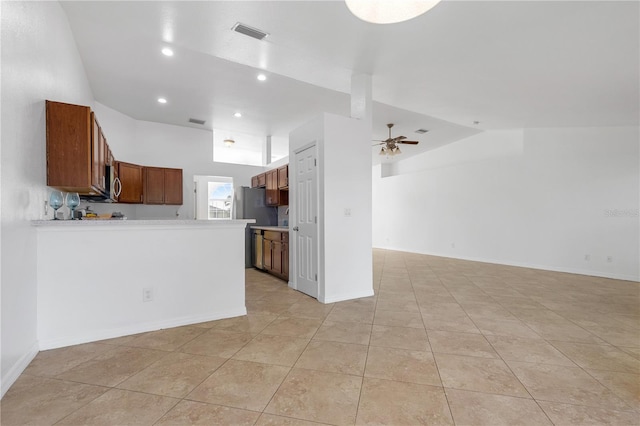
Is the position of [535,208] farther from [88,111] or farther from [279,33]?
[88,111]

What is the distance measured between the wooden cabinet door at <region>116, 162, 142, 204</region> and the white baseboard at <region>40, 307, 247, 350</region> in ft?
11.7

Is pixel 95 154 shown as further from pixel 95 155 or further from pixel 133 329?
pixel 133 329

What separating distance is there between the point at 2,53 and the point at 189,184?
4.88 m

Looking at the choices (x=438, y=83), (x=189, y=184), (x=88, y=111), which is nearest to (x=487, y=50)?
(x=438, y=83)

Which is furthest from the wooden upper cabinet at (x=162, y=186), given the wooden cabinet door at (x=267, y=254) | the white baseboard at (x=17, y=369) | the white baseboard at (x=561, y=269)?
the white baseboard at (x=561, y=269)

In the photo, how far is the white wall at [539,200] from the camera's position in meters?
5.24

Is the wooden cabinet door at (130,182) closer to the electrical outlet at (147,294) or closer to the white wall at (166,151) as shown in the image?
the white wall at (166,151)

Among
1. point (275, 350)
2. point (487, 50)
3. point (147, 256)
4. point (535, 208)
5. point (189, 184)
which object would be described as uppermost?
point (487, 50)

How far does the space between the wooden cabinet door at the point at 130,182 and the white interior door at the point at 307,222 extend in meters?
3.33

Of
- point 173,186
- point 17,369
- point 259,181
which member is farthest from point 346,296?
point 173,186

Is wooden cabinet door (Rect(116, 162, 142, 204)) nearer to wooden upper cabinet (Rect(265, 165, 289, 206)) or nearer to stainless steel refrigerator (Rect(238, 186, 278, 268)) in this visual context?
stainless steel refrigerator (Rect(238, 186, 278, 268))

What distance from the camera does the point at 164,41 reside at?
329 centimetres

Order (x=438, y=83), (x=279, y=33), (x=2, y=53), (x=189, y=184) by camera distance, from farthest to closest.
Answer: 1. (x=189, y=184)
2. (x=438, y=83)
3. (x=279, y=33)
4. (x=2, y=53)

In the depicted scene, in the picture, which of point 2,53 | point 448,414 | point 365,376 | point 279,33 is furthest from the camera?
point 279,33
